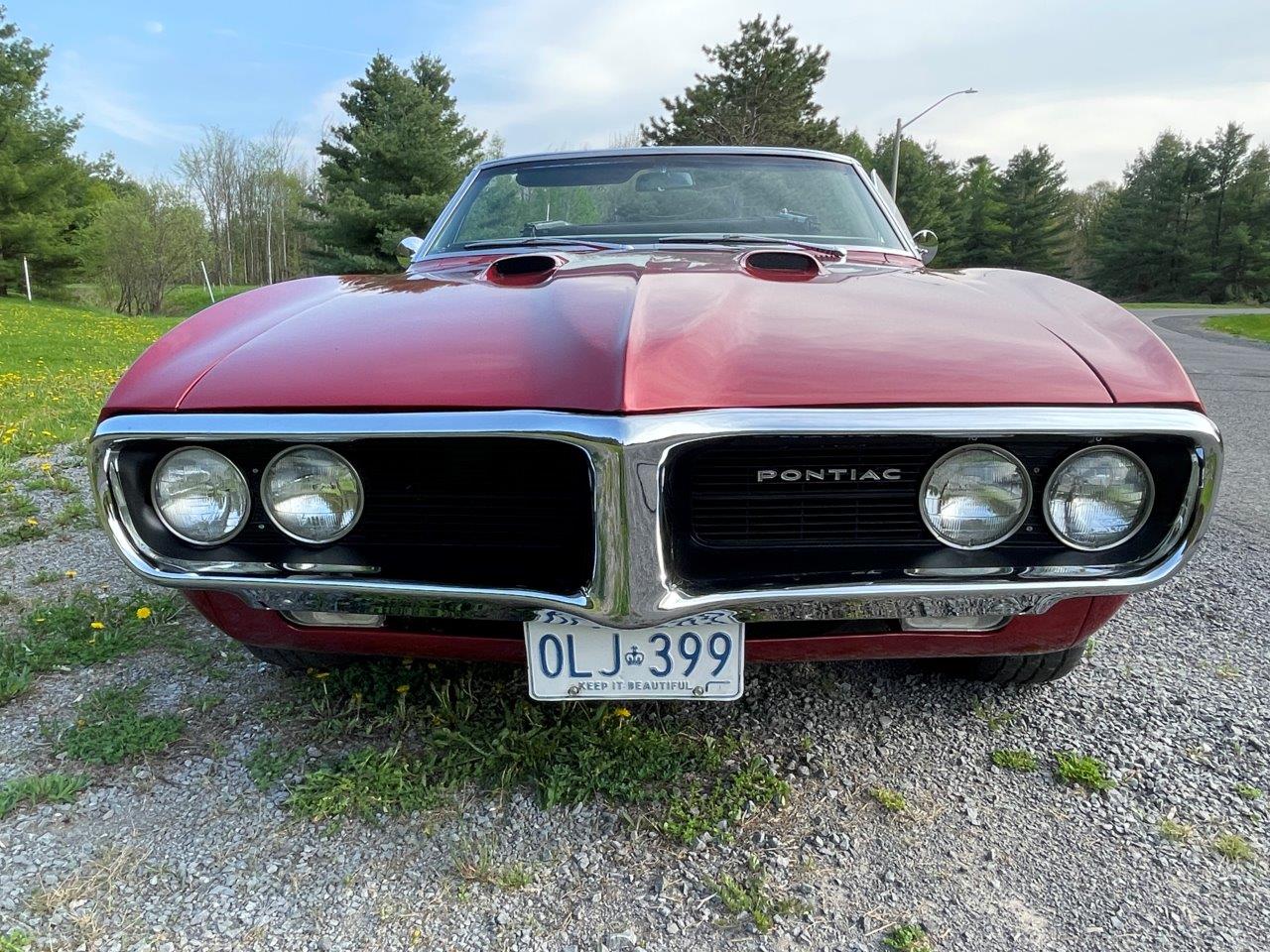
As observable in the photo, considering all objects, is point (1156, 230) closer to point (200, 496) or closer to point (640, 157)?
point (640, 157)

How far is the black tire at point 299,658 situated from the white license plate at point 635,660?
0.70 meters

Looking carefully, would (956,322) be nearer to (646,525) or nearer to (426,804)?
(646,525)

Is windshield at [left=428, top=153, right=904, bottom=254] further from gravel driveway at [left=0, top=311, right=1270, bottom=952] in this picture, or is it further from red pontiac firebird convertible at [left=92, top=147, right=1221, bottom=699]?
gravel driveway at [left=0, top=311, right=1270, bottom=952]

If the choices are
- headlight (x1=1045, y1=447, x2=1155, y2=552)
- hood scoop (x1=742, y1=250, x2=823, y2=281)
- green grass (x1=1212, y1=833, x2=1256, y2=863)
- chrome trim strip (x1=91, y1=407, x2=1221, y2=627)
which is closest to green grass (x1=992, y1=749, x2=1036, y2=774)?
green grass (x1=1212, y1=833, x2=1256, y2=863)

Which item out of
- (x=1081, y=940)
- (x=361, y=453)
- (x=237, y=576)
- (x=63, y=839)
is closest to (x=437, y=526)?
(x=361, y=453)

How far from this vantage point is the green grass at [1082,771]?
5.72ft

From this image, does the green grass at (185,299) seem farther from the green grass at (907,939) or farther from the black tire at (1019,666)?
the green grass at (907,939)

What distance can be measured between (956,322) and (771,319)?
0.37 meters

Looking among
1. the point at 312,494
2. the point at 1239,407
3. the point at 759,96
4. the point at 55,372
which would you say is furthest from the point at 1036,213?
the point at 312,494

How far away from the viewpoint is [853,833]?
1609 mm

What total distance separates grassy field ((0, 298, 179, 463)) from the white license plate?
449cm

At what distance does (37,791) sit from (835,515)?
5.68ft

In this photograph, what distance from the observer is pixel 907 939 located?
1.34 meters

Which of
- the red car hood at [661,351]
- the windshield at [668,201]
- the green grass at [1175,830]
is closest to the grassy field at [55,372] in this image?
the windshield at [668,201]
